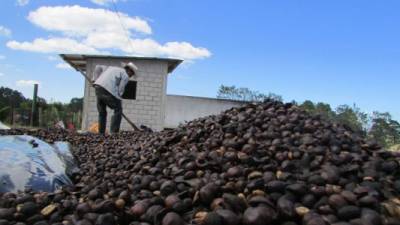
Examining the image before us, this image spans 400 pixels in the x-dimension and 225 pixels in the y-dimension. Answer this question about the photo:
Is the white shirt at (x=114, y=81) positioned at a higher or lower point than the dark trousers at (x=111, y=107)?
higher

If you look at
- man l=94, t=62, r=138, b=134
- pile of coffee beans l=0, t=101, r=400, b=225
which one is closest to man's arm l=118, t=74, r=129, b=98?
man l=94, t=62, r=138, b=134

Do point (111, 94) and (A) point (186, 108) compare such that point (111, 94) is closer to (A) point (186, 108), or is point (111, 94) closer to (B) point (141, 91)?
(B) point (141, 91)

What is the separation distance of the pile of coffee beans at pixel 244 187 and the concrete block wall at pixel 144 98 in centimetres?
902

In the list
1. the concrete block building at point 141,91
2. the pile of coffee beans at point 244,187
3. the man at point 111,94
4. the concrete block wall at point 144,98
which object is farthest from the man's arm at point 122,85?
the pile of coffee beans at point 244,187

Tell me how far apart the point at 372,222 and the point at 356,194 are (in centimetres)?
25

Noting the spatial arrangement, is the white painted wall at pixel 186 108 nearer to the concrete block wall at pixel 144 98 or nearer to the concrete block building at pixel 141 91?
the concrete block building at pixel 141 91

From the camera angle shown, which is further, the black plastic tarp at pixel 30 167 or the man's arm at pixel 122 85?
the man's arm at pixel 122 85

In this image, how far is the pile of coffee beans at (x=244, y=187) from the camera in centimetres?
180

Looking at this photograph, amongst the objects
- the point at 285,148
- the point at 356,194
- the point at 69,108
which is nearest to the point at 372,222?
the point at 356,194

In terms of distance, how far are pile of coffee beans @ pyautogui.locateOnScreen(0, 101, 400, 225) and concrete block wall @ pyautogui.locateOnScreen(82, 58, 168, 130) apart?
29.6ft

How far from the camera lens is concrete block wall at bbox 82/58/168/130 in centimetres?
1216

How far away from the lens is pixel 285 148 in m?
2.71

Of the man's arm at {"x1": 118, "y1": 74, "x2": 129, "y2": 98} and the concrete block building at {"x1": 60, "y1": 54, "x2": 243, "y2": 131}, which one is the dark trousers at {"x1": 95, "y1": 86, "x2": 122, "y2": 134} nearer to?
the man's arm at {"x1": 118, "y1": 74, "x2": 129, "y2": 98}

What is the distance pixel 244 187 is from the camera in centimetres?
209
